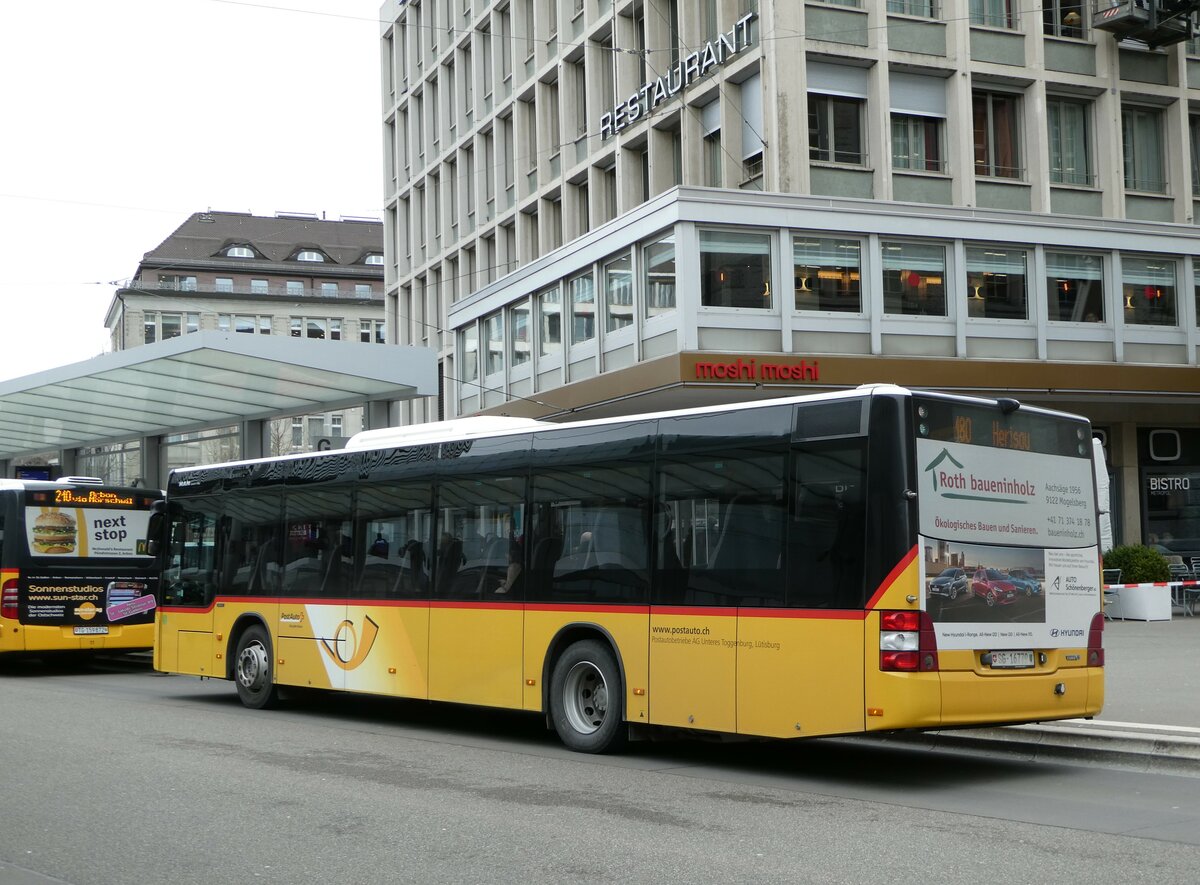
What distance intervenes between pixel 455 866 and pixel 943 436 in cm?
477

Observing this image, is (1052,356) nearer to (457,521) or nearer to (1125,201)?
(1125,201)

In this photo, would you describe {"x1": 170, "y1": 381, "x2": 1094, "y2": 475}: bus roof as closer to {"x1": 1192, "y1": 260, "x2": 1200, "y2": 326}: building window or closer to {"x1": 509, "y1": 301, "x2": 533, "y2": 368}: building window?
{"x1": 509, "y1": 301, "x2": 533, "y2": 368}: building window

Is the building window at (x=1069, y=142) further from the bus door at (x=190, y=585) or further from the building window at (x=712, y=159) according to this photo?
the bus door at (x=190, y=585)

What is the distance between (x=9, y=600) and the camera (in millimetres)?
20109

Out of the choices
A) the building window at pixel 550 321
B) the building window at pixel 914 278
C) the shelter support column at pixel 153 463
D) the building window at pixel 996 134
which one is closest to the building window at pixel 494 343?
the building window at pixel 550 321

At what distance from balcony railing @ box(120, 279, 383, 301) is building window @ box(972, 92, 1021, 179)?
83852 mm

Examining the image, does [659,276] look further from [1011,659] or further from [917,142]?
[1011,659]

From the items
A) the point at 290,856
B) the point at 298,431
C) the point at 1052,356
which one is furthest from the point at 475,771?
the point at 298,431

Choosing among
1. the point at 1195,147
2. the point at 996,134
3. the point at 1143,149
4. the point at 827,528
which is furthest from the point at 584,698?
the point at 1195,147

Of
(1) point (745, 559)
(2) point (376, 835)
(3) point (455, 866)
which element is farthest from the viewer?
(1) point (745, 559)

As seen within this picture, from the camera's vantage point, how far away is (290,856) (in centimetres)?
738

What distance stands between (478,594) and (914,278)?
1774cm

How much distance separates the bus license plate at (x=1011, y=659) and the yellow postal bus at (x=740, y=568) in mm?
16

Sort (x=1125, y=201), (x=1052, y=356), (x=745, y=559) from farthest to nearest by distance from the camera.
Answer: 1. (x=1125, y=201)
2. (x=1052, y=356)
3. (x=745, y=559)
